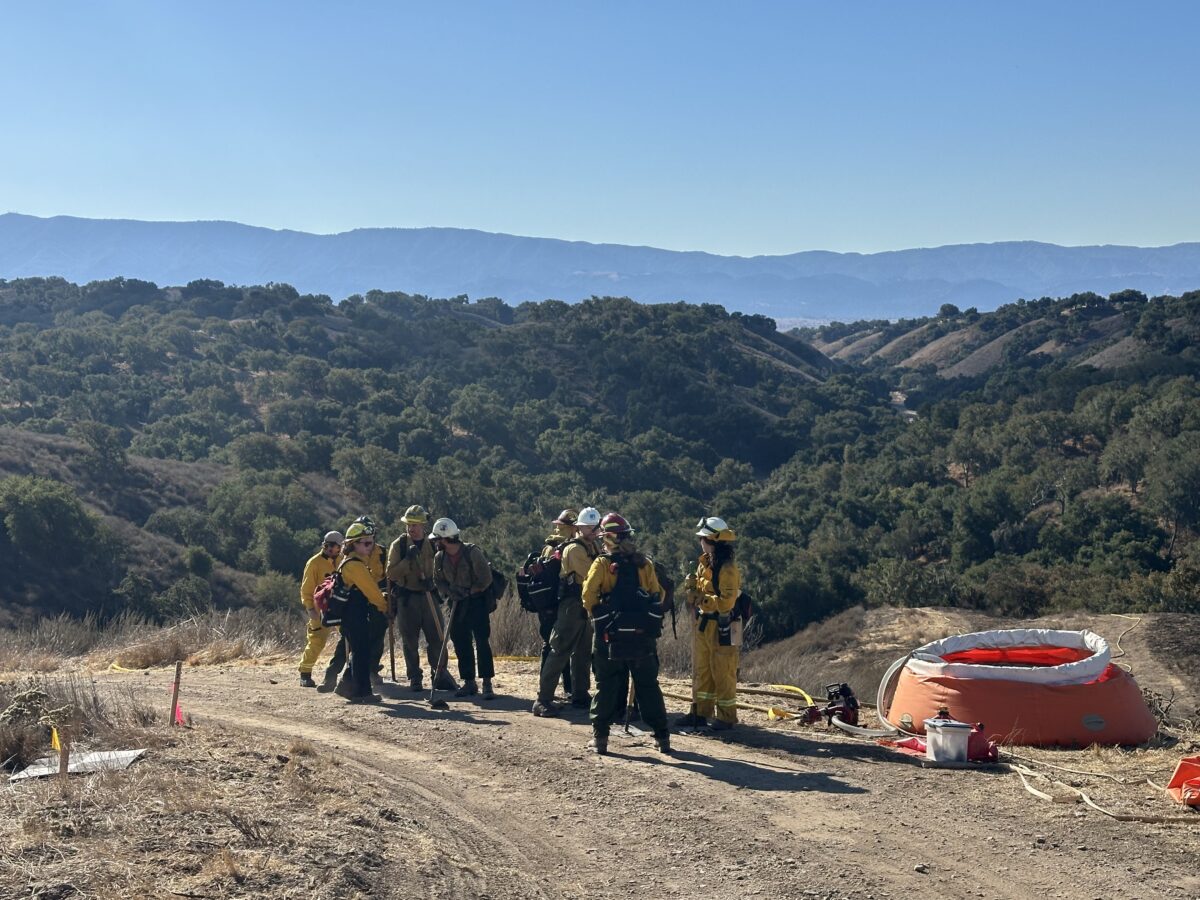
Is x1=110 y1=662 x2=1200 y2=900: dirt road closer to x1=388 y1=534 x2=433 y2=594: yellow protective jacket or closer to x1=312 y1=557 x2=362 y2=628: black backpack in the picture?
x1=312 y1=557 x2=362 y2=628: black backpack

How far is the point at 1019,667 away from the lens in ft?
32.4

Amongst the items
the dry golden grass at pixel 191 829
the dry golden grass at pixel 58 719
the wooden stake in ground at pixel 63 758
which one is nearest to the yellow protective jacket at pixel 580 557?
the dry golden grass at pixel 191 829

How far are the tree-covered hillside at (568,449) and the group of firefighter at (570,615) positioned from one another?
2316 centimetres

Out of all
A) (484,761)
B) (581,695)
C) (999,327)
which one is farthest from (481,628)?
(999,327)

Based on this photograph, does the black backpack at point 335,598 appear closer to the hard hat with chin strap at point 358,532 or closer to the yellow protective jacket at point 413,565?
the hard hat with chin strap at point 358,532

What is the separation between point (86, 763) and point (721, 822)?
3.99 meters

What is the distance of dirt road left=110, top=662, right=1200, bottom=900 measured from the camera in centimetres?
641

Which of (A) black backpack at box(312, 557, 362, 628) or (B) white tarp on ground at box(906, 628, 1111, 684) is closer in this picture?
(B) white tarp on ground at box(906, 628, 1111, 684)

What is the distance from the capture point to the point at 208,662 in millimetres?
14523

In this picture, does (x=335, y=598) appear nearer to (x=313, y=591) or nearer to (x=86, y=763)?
(x=313, y=591)

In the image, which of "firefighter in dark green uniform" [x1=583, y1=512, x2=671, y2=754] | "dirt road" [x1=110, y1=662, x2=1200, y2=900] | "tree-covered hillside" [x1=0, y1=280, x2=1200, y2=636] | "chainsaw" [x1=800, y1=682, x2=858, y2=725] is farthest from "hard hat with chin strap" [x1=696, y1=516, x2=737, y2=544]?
"tree-covered hillside" [x1=0, y1=280, x2=1200, y2=636]

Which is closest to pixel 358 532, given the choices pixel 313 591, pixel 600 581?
pixel 313 591

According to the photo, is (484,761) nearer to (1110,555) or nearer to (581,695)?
(581,695)

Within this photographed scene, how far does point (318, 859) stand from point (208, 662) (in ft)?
29.3
